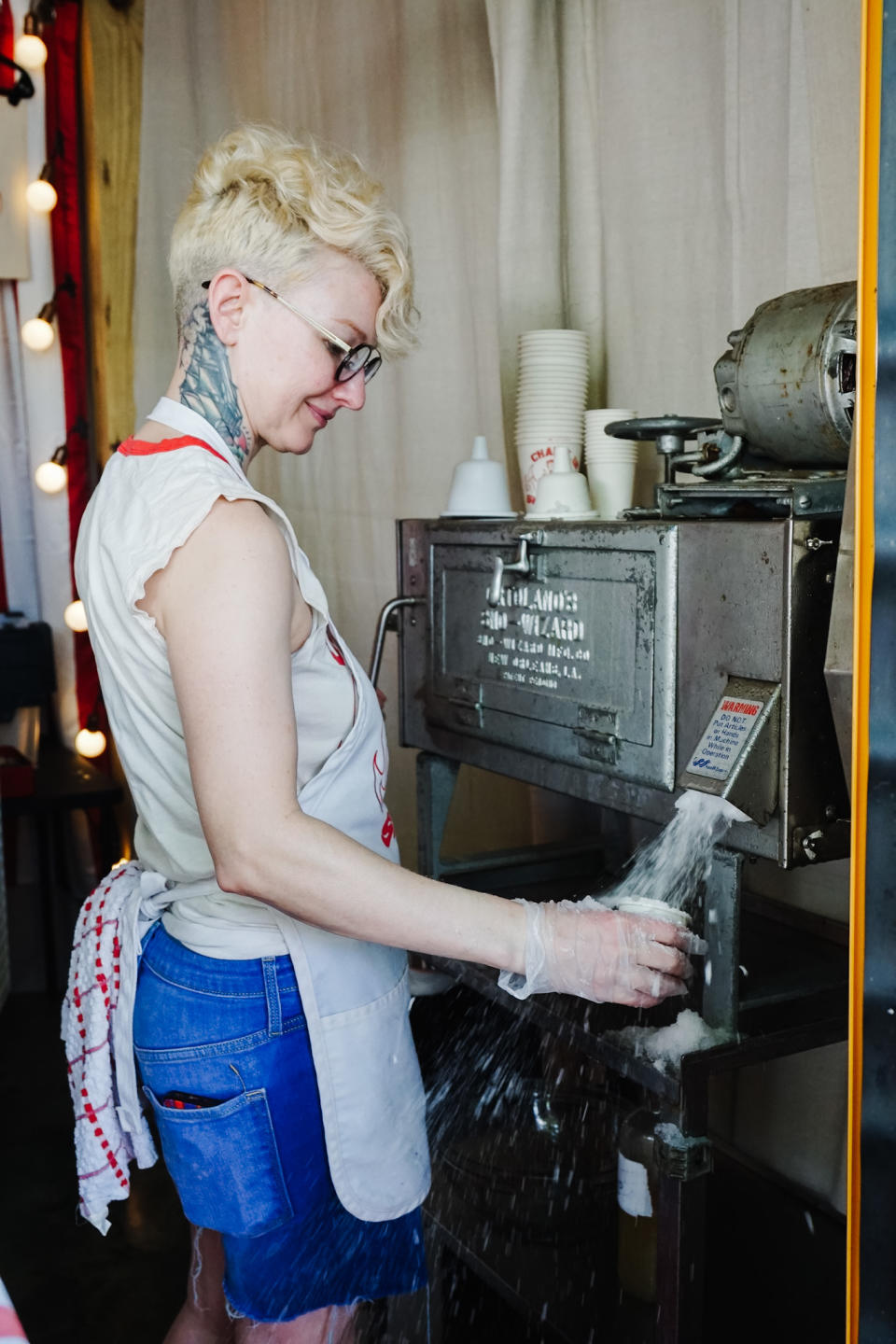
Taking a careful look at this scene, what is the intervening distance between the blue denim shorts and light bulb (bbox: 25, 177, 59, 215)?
350 cm

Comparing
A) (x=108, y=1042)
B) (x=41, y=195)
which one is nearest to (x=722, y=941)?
(x=108, y=1042)

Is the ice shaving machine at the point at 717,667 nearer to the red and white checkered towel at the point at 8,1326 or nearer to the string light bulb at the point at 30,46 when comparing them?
the red and white checkered towel at the point at 8,1326

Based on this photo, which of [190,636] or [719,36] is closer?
[190,636]

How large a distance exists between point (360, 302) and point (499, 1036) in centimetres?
178

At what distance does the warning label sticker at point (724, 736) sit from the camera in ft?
4.54

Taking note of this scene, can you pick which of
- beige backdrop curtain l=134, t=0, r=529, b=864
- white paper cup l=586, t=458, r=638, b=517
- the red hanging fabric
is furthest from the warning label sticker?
the red hanging fabric

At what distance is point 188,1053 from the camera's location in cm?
137

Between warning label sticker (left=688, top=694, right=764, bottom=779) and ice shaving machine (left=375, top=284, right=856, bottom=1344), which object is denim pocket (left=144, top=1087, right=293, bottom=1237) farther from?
warning label sticker (left=688, top=694, right=764, bottom=779)

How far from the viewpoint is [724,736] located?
1.41 m

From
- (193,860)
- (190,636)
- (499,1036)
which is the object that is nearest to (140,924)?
(193,860)

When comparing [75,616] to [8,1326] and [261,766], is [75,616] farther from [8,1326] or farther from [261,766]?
[8,1326]

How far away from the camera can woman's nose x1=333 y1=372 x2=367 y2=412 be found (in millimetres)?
1448

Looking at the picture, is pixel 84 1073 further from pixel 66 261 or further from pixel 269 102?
pixel 66 261

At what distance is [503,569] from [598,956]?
765 mm
